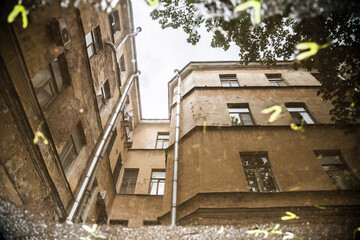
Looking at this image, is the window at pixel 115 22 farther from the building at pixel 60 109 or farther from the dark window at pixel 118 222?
the dark window at pixel 118 222

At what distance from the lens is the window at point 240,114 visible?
947cm

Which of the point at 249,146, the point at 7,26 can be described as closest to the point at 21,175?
the point at 7,26

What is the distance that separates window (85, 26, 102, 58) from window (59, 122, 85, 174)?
10.5ft

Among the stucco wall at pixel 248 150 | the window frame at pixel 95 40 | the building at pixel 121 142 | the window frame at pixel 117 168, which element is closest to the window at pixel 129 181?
the building at pixel 121 142

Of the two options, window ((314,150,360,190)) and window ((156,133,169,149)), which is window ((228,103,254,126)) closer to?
window ((314,150,360,190))

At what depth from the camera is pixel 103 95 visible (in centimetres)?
962

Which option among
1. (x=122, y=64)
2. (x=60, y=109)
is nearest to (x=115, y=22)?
(x=122, y=64)

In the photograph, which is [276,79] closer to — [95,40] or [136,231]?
[95,40]

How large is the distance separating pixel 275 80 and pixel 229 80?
2.91 metres

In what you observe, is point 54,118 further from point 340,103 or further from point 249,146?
point 340,103

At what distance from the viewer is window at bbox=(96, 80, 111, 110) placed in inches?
363

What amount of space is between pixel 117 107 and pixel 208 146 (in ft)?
17.8

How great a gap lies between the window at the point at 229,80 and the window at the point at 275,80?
219cm

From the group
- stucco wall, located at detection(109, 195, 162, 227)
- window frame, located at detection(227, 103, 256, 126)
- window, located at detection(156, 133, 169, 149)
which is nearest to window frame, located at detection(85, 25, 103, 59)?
window frame, located at detection(227, 103, 256, 126)
